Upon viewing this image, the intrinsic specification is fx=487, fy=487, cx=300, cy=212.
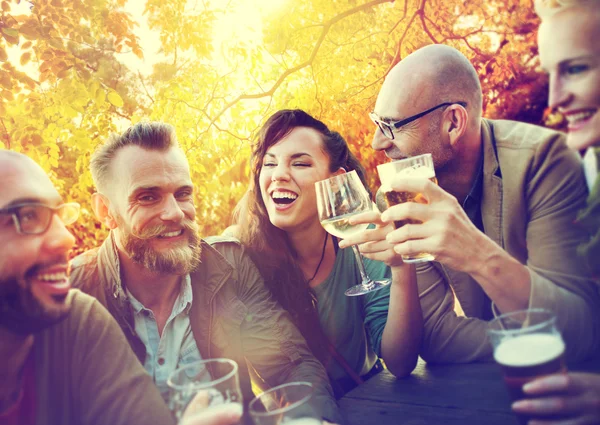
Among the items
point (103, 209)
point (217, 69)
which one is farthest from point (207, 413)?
point (217, 69)

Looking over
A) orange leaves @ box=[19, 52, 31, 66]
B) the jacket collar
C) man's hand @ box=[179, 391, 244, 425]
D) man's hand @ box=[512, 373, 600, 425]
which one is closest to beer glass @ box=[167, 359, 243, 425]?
man's hand @ box=[179, 391, 244, 425]

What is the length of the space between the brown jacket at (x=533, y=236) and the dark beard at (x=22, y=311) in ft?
4.39

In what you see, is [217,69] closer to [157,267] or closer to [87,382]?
[157,267]

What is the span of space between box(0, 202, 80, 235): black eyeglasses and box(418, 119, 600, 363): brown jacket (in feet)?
4.60

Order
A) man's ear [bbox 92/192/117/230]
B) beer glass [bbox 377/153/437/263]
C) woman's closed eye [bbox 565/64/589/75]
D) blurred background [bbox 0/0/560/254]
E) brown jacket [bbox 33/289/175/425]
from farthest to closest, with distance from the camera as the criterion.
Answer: blurred background [bbox 0/0/560/254] < man's ear [bbox 92/192/117/230] < beer glass [bbox 377/153/437/263] < brown jacket [bbox 33/289/175/425] < woman's closed eye [bbox 565/64/589/75]

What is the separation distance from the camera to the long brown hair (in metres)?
2.31

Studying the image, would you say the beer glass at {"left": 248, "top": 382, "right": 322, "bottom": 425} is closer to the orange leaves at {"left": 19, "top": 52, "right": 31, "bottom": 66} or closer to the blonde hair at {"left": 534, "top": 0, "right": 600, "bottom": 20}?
the blonde hair at {"left": 534, "top": 0, "right": 600, "bottom": 20}

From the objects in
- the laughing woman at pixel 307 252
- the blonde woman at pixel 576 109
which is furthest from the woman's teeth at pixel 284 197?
the blonde woman at pixel 576 109

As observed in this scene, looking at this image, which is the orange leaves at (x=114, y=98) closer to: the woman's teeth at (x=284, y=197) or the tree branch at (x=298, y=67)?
the tree branch at (x=298, y=67)

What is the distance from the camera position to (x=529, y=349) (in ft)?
3.74

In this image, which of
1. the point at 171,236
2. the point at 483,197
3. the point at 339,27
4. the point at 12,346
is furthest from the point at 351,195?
the point at 339,27

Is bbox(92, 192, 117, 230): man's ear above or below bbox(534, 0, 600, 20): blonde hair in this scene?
below

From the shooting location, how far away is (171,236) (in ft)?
6.19

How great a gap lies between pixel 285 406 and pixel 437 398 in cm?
58
